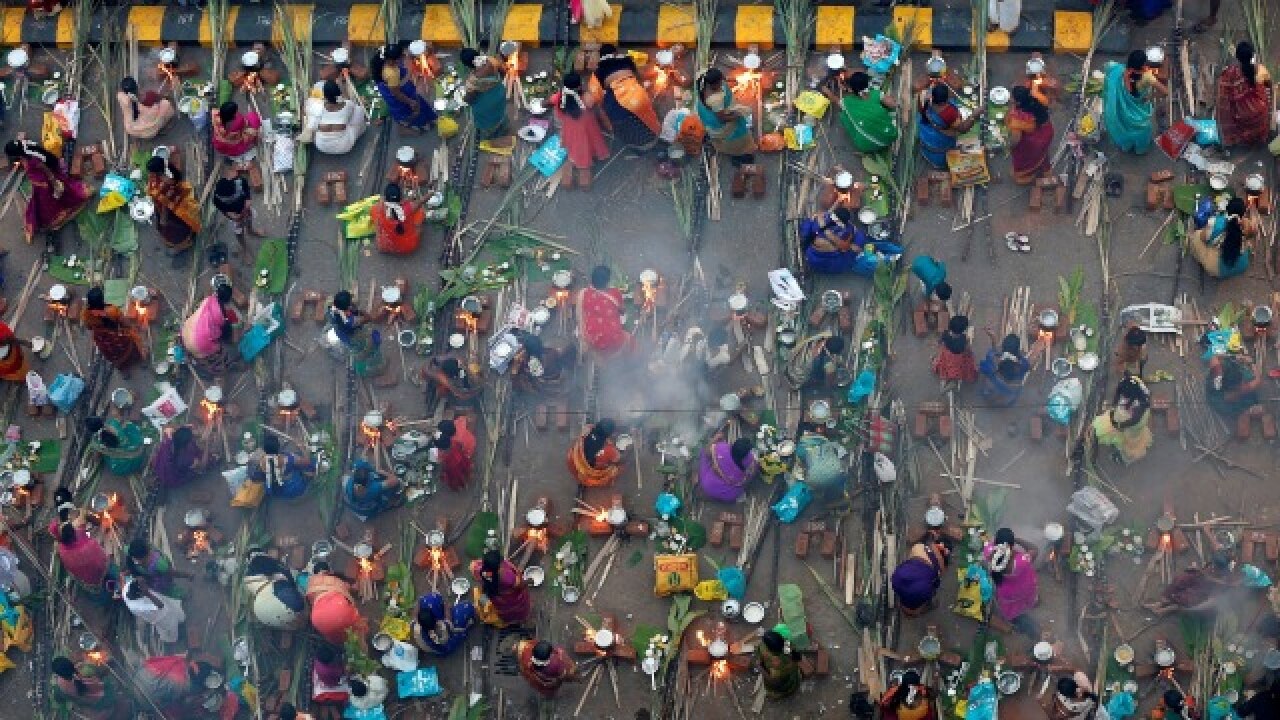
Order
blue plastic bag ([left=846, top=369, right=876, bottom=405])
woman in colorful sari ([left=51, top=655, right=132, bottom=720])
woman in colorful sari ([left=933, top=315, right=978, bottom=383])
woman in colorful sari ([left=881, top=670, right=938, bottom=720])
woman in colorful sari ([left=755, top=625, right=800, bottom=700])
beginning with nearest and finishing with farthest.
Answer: woman in colorful sari ([left=881, top=670, right=938, bottom=720])
woman in colorful sari ([left=755, top=625, right=800, bottom=700])
woman in colorful sari ([left=51, top=655, right=132, bottom=720])
woman in colorful sari ([left=933, top=315, right=978, bottom=383])
blue plastic bag ([left=846, top=369, right=876, bottom=405])

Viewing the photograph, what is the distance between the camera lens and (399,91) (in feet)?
81.3

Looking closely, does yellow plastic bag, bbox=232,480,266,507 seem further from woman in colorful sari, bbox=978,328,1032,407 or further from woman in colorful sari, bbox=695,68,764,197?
woman in colorful sari, bbox=978,328,1032,407

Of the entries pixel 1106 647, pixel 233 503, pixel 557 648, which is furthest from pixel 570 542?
pixel 1106 647

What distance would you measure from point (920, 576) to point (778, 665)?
59.0 inches

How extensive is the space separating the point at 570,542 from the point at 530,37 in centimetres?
570

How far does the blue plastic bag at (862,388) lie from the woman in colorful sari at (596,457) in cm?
229

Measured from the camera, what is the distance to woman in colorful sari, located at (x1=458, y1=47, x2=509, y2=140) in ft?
81.1

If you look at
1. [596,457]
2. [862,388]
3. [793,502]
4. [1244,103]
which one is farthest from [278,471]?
[1244,103]

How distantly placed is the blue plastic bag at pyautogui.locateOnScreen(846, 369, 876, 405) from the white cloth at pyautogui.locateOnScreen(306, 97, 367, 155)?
5.87 m

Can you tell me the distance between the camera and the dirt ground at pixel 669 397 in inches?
891

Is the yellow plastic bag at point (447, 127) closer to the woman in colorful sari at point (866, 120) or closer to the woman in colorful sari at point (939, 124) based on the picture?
the woman in colorful sari at point (866, 120)

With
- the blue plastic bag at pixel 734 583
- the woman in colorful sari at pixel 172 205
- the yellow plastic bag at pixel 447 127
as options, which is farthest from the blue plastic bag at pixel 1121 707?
the woman in colorful sari at pixel 172 205

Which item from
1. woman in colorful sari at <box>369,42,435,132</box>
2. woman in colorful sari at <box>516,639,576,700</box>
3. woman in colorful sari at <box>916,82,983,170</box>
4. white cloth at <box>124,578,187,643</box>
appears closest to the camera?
woman in colorful sari at <box>516,639,576,700</box>

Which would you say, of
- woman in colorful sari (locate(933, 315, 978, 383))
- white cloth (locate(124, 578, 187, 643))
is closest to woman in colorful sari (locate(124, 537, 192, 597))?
white cloth (locate(124, 578, 187, 643))
